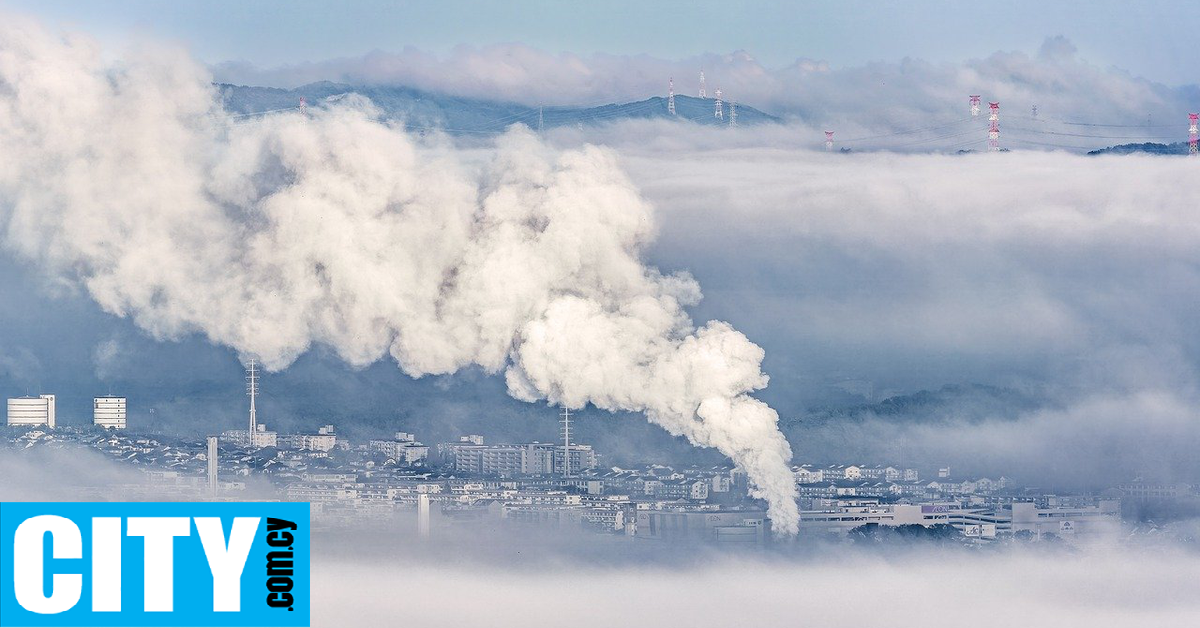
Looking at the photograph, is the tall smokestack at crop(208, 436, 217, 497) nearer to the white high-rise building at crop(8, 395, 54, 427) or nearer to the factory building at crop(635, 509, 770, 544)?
the white high-rise building at crop(8, 395, 54, 427)

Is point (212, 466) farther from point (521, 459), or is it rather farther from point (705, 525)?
point (705, 525)

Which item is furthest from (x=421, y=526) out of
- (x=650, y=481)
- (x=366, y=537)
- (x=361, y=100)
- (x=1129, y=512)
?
(x=1129, y=512)

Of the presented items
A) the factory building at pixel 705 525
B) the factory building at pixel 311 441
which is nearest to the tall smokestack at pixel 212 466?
the factory building at pixel 311 441

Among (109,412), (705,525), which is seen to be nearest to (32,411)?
(109,412)

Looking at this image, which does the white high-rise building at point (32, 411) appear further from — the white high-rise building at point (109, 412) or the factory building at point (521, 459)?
the factory building at point (521, 459)

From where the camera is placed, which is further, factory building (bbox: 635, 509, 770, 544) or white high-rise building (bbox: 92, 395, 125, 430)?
white high-rise building (bbox: 92, 395, 125, 430)

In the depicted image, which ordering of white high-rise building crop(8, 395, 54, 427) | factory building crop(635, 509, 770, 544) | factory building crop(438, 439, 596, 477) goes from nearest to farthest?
factory building crop(635, 509, 770, 544) → factory building crop(438, 439, 596, 477) → white high-rise building crop(8, 395, 54, 427)

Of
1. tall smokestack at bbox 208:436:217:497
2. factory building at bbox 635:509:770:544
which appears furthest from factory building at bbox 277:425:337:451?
factory building at bbox 635:509:770:544
